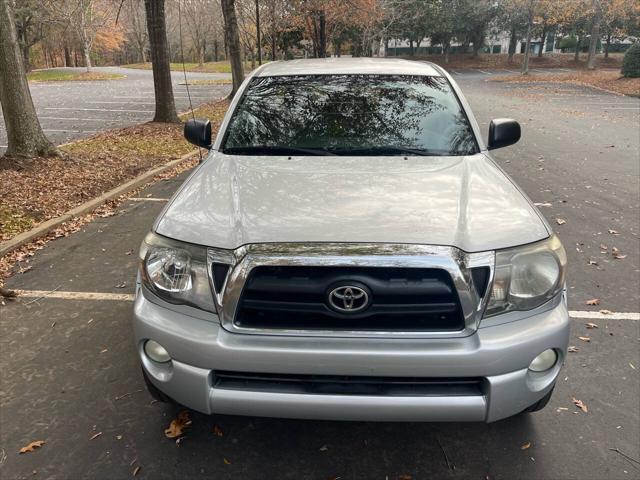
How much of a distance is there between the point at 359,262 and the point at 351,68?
243cm

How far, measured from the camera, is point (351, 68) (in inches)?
158

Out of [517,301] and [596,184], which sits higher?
[517,301]

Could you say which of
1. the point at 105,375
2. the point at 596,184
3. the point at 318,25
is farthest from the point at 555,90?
the point at 105,375

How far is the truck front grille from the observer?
2.07 meters

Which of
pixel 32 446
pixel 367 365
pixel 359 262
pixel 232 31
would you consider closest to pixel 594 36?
pixel 232 31

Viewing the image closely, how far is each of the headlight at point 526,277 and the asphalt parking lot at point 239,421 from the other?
0.83 m

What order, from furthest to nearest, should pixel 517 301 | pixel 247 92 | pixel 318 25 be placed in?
pixel 318 25, pixel 247 92, pixel 517 301

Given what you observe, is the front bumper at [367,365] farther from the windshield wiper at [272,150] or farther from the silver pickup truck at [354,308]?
the windshield wiper at [272,150]

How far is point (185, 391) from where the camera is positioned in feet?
7.19

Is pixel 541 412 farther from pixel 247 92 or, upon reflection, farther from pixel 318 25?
pixel 318 25

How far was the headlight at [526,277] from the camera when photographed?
214 centimetres

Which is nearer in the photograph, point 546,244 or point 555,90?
point 546,244

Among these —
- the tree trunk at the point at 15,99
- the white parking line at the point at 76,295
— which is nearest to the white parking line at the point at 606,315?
the white parking line at the point at 76,295

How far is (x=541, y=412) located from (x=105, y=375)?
2.52m
